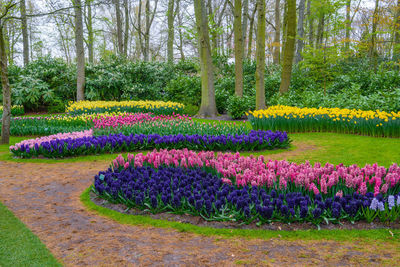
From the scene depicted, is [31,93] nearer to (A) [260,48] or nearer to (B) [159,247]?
(A) [260,48]

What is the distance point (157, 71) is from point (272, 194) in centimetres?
1801

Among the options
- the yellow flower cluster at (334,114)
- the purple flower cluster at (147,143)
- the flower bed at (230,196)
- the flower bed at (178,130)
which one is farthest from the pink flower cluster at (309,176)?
the yellow flower cluster at (334,114)

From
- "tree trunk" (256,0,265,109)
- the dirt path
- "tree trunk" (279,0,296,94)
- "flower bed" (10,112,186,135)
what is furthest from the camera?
"tree trunk" (279,0,296,94)

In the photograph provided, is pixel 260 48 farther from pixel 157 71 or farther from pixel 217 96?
pixel 157 71

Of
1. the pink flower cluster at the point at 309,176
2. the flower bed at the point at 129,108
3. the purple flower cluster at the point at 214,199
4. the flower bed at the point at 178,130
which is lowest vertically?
the purple flower cluster at the point at 214,199

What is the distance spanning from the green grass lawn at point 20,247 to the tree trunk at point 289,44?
13074 mm

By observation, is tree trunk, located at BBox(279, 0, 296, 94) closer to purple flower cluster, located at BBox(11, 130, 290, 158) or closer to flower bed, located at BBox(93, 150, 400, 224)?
purple flower cluster, located at BBox(11, 130, 290, 158)

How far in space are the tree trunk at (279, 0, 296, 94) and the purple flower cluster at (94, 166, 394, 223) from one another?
11248mm

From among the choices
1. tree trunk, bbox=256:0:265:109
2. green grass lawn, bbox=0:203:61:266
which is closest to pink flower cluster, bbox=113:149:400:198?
green grass lawn, bbox=0:203:61:266

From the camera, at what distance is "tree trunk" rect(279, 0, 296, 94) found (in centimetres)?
1433

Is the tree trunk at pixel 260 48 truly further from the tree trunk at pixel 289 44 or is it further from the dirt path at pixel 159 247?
the dirt path at pixel 159 247

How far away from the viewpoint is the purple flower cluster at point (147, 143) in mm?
7305

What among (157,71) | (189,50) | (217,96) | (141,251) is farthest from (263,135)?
(189,50)

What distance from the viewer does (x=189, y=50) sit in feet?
115
